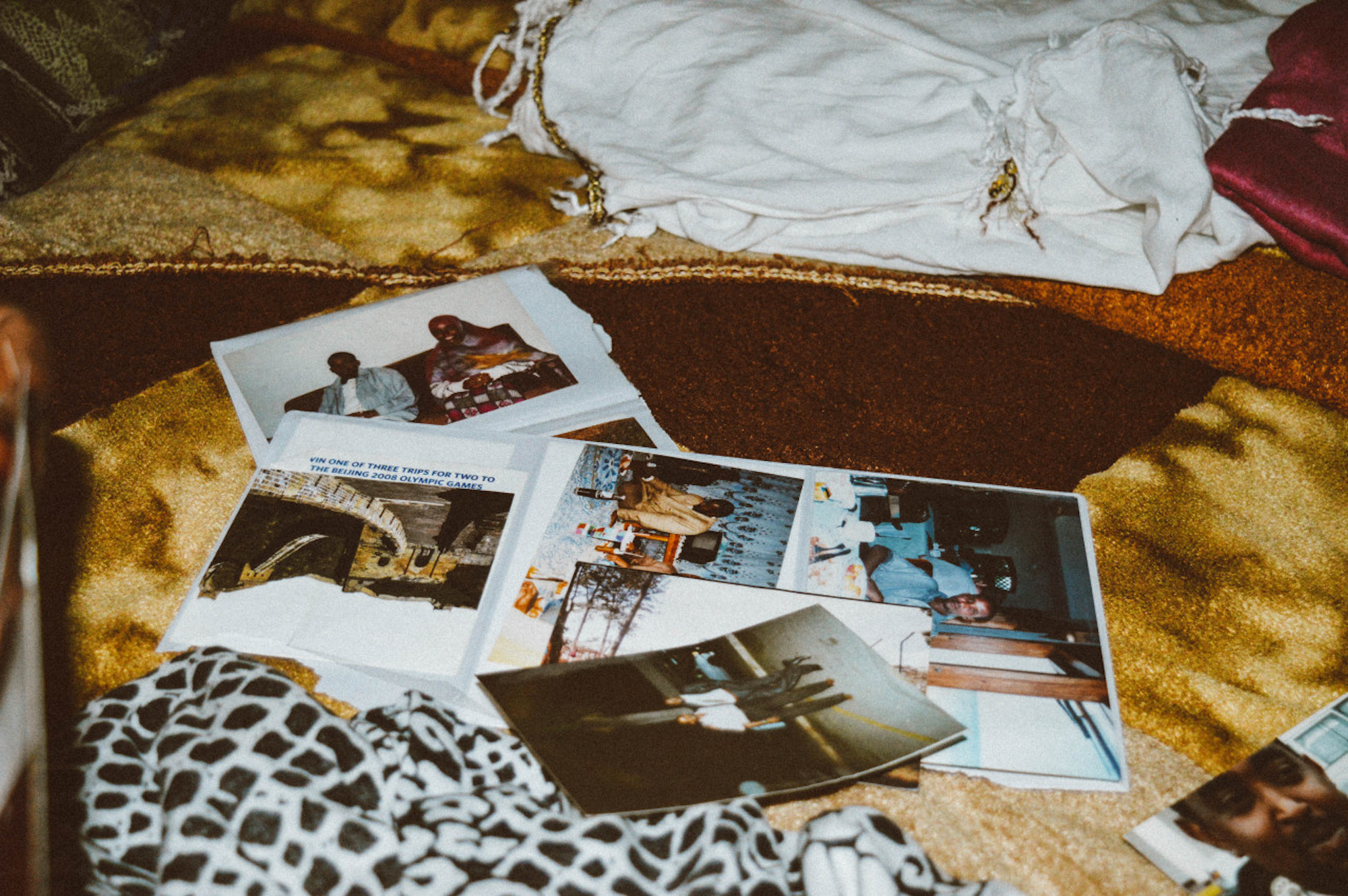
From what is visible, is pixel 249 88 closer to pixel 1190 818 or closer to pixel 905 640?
pixel 905 640

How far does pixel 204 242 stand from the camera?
883mm

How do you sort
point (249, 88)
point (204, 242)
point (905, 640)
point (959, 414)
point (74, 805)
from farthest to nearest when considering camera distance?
point (249, 88) < point (204, 242) < point (959, 414) < point (905, 640) < point (74, 805)

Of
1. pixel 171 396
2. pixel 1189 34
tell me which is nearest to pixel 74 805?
pixel 171 396

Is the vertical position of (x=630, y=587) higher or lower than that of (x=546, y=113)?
lower

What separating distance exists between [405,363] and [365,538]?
0.62ft

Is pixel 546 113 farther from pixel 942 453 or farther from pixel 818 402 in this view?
pixel 942 453

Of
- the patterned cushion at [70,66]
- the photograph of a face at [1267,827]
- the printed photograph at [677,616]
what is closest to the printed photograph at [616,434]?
the printed photograph at [677,616]

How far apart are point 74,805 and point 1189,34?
117cm

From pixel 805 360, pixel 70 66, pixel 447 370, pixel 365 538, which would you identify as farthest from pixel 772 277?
pixel 70 66

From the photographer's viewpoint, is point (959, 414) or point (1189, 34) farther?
point (1189, 34)

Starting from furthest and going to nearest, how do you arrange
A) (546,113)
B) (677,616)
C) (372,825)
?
1. (546,113)
2. (677,616)
3. (372,825)

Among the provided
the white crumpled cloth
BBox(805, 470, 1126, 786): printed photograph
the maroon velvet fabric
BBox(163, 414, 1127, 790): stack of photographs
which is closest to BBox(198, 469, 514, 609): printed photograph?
BBox(163, 414, 1127, 790): stack of photographs

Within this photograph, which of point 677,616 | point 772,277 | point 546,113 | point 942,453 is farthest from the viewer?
point 546,113

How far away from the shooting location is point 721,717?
534 millimetres
